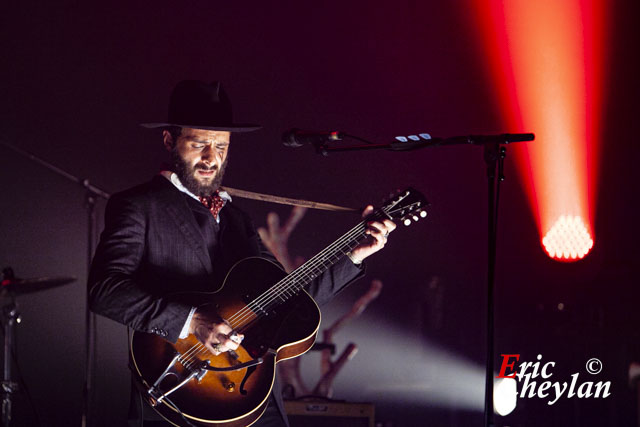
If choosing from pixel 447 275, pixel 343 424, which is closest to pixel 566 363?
pixel 447 275

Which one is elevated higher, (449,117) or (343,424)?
(449,117)

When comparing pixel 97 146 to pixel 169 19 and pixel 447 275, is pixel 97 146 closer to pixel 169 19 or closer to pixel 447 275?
pixel 169 19

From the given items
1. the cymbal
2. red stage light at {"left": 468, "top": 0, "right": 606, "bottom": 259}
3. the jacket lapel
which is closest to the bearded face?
the jacket lapel

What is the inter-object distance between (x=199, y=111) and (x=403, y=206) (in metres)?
0.87

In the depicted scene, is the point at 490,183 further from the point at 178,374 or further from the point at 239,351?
the point at 178,374

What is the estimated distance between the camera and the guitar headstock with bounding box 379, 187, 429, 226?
2.93 m

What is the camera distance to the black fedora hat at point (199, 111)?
9.66 ft

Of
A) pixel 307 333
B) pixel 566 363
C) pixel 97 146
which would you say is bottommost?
pixel 566 363

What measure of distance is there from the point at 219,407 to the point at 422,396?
116 inches

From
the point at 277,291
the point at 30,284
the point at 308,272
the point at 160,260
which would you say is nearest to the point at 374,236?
the point at 308,272

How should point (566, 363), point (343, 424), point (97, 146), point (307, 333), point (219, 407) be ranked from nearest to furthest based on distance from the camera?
point (219, 407) → point (307, 333) → point (343, 424) → point (566, 363) → point (97, 146)

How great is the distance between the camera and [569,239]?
202 inches

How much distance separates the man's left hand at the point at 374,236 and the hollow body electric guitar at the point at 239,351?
45 mm

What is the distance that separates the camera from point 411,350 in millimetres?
5250
